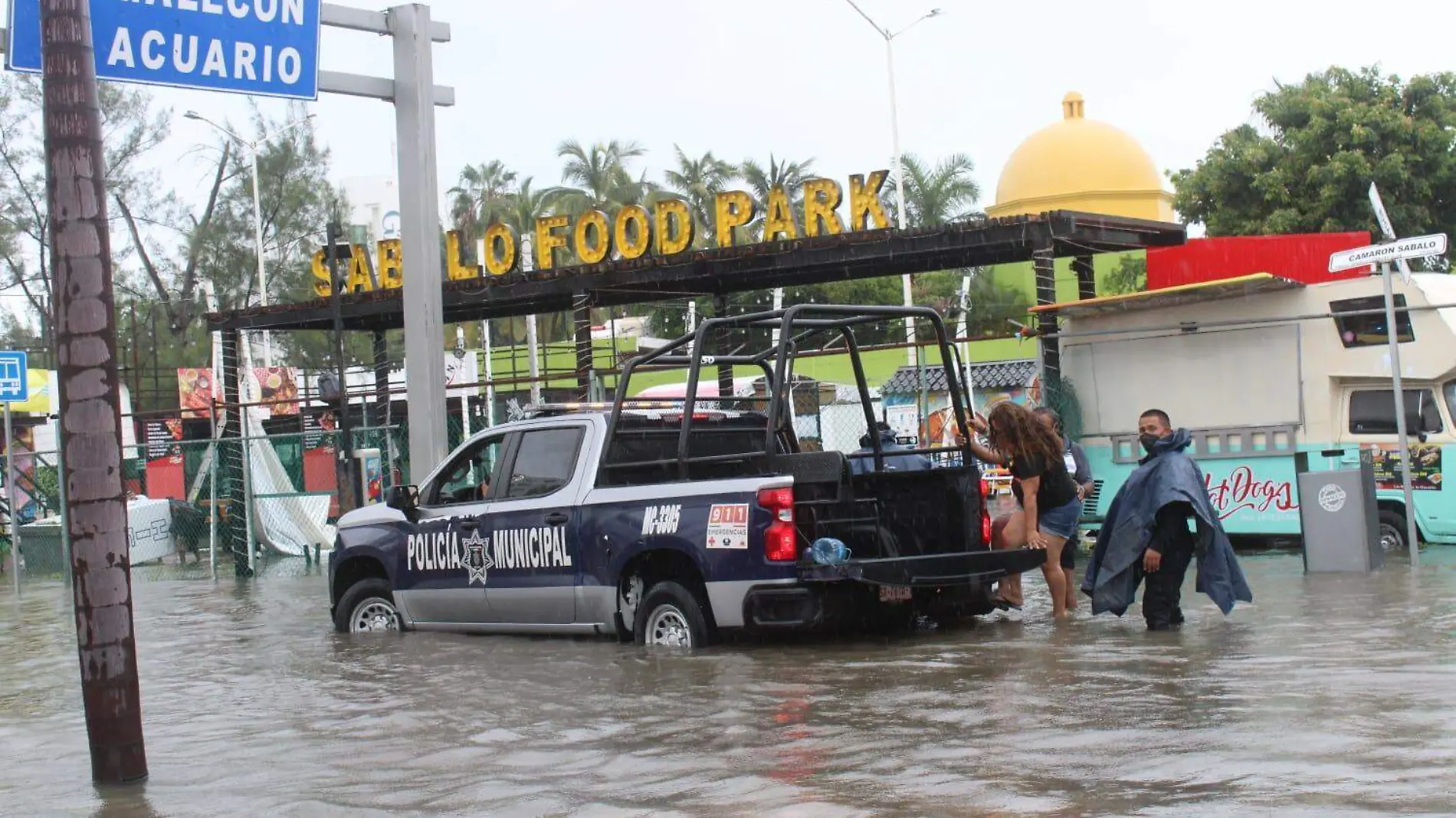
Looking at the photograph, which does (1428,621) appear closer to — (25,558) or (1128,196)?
(25,558)

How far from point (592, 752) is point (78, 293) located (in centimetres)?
299

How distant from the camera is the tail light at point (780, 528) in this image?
31.3 feet

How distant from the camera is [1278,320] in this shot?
47.9 ft

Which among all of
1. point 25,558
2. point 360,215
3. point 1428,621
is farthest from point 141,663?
point 360,215

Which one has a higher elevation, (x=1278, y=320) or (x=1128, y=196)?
(x=1128, y=196)

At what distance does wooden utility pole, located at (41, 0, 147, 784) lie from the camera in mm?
6727

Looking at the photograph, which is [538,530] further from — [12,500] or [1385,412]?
[12,500]

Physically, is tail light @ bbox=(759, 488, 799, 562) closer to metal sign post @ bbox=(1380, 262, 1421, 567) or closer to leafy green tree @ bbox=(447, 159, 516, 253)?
metal sign post @ bbox=(1380, 262, 1421, 567)

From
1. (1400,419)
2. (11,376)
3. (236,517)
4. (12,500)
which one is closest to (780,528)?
(1400,419)

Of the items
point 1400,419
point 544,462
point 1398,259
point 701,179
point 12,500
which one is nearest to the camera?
point 544,462

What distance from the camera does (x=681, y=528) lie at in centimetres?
998

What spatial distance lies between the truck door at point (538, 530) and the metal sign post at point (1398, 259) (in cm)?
659

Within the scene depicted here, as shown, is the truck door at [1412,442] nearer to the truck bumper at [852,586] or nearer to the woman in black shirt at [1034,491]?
the woman in black shirt at [1034,491]

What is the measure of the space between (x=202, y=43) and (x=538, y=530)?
14.1 ft
